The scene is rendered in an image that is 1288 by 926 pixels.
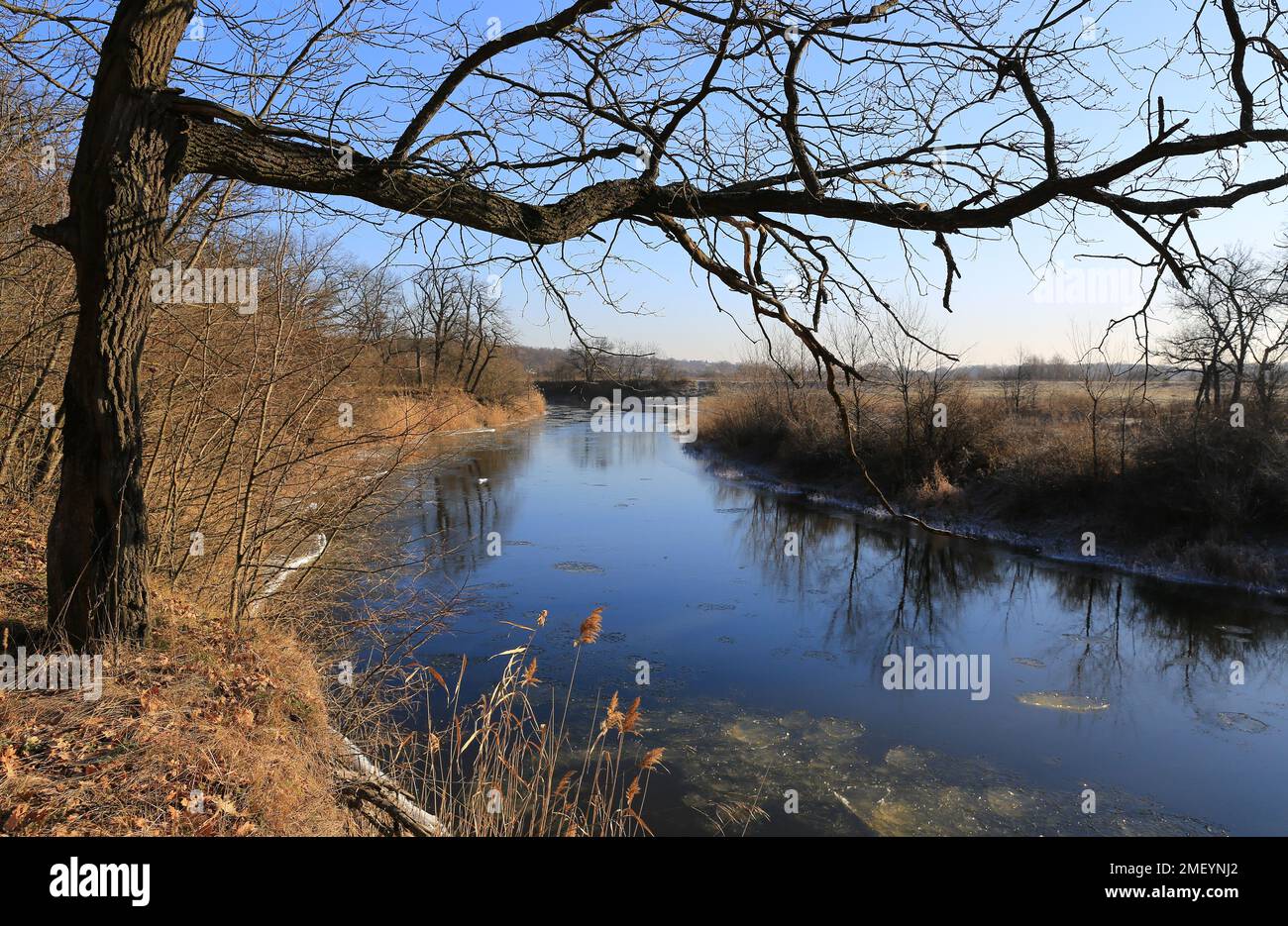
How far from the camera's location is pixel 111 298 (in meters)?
3.75

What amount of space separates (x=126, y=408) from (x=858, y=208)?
12.4 ft

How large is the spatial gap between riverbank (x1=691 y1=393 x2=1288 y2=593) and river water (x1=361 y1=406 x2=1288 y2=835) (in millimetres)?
965

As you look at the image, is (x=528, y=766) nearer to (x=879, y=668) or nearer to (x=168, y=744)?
(x=168, y=744)

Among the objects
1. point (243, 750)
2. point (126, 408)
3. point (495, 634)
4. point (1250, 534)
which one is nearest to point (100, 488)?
point (126, 408)

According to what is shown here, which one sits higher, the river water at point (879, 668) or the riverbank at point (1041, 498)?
the riverbank at point (1041, 498)

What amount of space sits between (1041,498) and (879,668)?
10362mm

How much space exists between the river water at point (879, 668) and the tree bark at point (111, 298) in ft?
8.48

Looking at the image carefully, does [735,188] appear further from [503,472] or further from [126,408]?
[503,472]

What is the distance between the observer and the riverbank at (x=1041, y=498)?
48.8ft

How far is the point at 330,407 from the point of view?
709cm

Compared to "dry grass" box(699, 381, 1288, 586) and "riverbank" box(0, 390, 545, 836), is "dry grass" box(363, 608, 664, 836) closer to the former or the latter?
"riverbank" box(0, 390, 545, 836)

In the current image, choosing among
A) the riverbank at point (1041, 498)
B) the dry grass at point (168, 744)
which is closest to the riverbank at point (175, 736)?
the dry grass at point (168, 744)

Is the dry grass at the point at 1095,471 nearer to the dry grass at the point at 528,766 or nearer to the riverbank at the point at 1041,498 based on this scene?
the riverbank at the point at 1041,498
